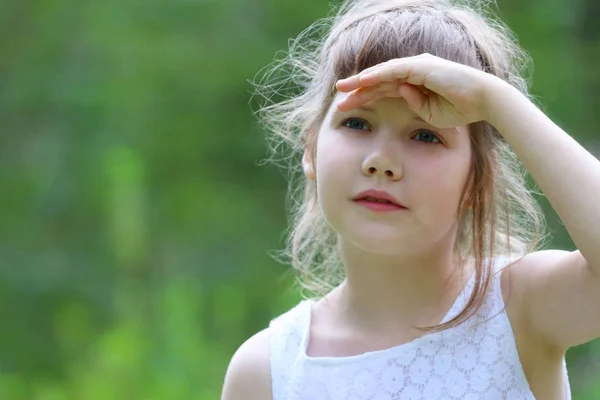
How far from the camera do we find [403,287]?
71.4 inches

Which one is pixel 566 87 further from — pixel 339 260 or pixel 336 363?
pixel 336 363

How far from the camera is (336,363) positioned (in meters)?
1.80

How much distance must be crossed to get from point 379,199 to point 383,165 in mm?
60

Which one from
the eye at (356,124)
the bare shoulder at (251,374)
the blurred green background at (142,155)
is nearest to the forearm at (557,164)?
the eye at (356,124)

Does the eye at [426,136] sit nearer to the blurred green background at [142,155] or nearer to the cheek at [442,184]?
the cheek at [442,184]

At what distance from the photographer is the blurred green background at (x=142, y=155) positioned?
3.96 meters

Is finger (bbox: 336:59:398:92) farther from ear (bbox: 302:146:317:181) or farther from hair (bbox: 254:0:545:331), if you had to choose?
ear (bbox: 302:146:317:181)

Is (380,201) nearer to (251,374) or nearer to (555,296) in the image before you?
(555,296)

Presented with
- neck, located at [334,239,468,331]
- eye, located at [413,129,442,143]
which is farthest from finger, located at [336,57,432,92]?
neck, located at [334,239,468,331]

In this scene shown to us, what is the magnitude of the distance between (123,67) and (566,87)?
1.80m

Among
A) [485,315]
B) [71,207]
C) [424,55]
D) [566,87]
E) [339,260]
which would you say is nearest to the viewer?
[424,55]

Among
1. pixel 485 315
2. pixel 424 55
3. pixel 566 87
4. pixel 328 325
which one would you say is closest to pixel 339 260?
pixel 328 325

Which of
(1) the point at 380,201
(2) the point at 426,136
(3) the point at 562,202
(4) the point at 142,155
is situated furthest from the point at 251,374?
(4) the point at 142,155

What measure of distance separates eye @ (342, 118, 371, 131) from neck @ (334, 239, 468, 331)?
9.2 inches
